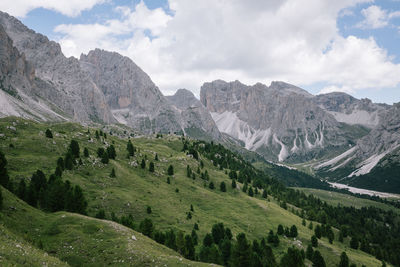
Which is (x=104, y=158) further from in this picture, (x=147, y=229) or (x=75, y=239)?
(x=75, y=239)

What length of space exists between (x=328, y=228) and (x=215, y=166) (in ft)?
251

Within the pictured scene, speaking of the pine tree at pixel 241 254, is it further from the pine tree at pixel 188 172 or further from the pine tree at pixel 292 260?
the pine tree at pixel 188 172

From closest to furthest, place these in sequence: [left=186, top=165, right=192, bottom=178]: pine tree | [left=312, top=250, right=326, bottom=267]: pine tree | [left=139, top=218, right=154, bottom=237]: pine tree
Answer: [left=139, top=218, right=154, bottom=237]: pine tree → [left=312, top=250, right=326, bottom=267]: pine tree → [left=186, top=165, right=192, bottom=178]: pine tree

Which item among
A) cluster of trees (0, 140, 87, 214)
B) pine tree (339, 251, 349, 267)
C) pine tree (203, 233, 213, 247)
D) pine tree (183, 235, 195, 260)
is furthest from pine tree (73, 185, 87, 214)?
pine tree (339, 251, 349, 267)

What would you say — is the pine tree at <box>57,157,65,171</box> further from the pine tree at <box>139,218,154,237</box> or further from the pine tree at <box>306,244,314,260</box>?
the pine tree at <box>306,244,314,260</box>

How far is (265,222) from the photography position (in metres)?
109

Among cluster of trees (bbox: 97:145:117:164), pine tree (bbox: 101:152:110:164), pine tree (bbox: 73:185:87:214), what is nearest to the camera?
pine tree (bbox: 73:185:87:214)

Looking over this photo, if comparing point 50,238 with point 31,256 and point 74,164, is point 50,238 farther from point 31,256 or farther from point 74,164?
A: point 74,164

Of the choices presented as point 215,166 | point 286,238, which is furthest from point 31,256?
point 215,166

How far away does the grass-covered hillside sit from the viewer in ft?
131

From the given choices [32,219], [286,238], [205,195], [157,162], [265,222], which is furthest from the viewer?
[157,162]

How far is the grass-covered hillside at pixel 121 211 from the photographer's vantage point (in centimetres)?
3991

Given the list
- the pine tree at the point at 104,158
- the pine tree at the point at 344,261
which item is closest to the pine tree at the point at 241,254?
the pine tree at the point at 344,261

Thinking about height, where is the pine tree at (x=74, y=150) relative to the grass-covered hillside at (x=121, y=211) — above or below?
above
